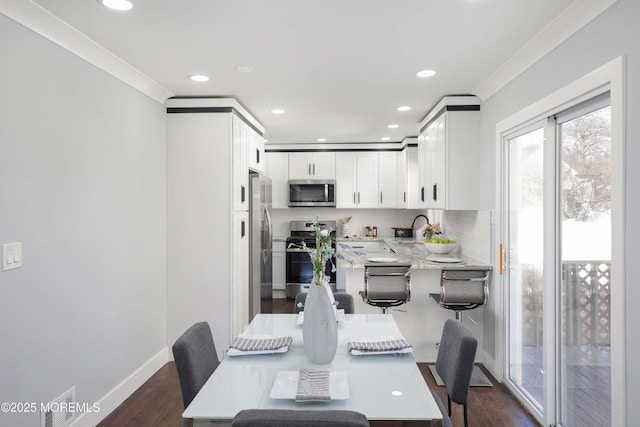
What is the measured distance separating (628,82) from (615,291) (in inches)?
35.8

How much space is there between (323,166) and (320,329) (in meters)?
4.98

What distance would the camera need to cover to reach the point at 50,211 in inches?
88.7

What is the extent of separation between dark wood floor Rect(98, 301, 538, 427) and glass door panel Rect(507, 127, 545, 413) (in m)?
0.15

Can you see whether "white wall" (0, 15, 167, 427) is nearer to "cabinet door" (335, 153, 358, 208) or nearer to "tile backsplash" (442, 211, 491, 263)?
"tile backsplash" (442, 211, 491, 263)

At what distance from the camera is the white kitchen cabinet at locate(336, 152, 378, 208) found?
21.6ft

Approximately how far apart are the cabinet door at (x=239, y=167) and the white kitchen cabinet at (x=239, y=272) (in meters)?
0.12

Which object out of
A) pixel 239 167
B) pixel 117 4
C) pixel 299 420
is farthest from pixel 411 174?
pixel 299 420

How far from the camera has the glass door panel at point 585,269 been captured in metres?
2.07

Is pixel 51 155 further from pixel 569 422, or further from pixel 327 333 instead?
pixel 569 422

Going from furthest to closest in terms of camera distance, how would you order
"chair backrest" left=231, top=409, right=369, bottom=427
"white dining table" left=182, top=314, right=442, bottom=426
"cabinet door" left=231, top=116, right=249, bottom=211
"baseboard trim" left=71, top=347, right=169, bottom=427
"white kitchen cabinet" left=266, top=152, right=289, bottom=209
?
"white kitchen cabinet" left=266, top=152, right=289, bottom=209
"cabinet door" left=231, top=116, right=249, bottom=211
"baseboard trim" left=71, top=347, right=169, bottom=427
"white dining table" left=182, top=314, right=442, bottom=426
"chair backrest" left=231, top=409, right=369, bottom=427

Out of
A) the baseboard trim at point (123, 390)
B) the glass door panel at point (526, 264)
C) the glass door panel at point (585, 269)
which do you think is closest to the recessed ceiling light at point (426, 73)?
the glass door panel at point (526, 264)

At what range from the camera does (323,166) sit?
6.59 meters

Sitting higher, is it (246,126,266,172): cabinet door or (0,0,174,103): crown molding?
(0,0,174,103): crown molding

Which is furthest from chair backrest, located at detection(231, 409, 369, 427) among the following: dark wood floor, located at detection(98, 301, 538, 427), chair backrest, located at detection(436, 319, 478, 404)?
dark wood floor, located at detection(98, 301, 538, 427)
